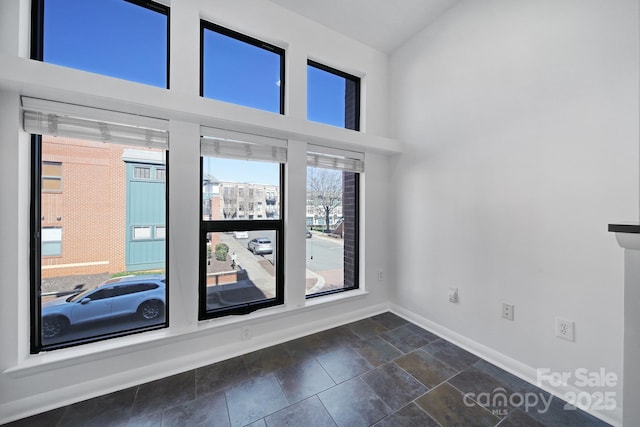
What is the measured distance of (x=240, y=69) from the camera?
7.36 feet

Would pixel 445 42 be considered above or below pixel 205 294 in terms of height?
above

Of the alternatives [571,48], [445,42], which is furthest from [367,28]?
[571,48]

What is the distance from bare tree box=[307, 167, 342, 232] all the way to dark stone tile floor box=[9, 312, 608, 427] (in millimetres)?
1365

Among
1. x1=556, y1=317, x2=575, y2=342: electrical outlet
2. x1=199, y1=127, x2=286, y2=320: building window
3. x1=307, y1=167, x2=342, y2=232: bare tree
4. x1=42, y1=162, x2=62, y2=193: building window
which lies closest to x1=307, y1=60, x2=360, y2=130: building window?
x1=307, y1=167, x2=342, y2=232: bare tree

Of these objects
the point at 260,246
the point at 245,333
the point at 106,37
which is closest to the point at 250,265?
the point at 260,246

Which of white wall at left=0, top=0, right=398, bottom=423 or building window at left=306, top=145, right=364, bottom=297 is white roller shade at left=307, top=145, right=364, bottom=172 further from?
white wall at left=0, top=0, right=398, bottom=423

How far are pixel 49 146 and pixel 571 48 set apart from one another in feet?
11.6

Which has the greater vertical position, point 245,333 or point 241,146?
point 241,146

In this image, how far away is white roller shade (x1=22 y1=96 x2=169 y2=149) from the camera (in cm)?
150

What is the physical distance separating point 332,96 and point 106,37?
78.1 inches

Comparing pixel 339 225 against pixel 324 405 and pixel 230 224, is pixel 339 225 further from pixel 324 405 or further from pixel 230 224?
pixel 324 405

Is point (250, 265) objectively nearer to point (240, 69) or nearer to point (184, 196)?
point (184, 196)

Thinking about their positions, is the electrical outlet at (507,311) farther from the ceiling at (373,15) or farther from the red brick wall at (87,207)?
the red brick wall at (87,207)

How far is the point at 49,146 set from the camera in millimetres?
1631
